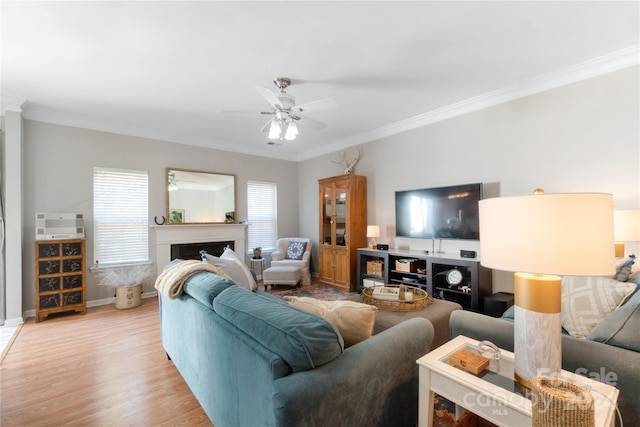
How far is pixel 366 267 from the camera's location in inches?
179

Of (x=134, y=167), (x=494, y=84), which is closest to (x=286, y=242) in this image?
(x=134, y=167)

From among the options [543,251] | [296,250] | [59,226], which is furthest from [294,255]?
[543,251]

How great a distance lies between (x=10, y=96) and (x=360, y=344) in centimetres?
468

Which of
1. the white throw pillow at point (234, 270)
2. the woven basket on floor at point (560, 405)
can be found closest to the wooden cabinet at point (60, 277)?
the white throw pillow at point (234, 270)

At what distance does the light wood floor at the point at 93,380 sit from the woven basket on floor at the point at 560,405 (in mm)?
1772

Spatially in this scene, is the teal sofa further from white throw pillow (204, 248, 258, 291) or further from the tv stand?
the tv stand

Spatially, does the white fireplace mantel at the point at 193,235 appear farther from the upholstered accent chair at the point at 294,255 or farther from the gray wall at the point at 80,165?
the upholstered accent chair at the point at 294,255

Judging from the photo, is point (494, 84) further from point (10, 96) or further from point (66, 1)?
point (10, 96)

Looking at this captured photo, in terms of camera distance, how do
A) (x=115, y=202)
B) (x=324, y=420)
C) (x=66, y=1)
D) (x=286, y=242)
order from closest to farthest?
(x=324, y=420) < (x=66, y=1) < (x=115, y=202) < (x=286, y=242)

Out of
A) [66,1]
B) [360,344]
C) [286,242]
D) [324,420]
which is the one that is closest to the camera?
[324,420]

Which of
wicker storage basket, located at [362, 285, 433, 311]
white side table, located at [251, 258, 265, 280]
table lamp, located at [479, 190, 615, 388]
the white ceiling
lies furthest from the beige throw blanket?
white side table, located at [251, 258, 265, 280]

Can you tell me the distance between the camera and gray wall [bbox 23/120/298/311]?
11.9 ft

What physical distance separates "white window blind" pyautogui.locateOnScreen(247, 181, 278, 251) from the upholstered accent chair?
1.21 feet

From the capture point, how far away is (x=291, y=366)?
40.5 inches
